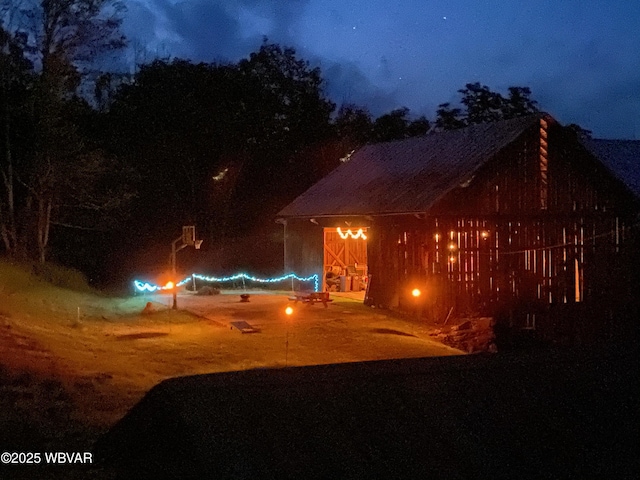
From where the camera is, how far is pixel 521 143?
1980 cm

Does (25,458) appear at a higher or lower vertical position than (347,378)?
lower

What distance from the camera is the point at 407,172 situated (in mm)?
22594

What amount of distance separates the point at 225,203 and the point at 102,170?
9.55 m

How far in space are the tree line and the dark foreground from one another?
70.1 feet

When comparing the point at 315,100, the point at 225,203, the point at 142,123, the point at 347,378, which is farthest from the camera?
the point at 315,100

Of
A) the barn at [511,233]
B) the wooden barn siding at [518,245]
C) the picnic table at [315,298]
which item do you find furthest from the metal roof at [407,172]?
the picnic table at [315,298]

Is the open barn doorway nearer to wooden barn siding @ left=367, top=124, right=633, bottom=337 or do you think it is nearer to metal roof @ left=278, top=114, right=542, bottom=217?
metal roof @ left=278, top=114, right=542, bottom=217

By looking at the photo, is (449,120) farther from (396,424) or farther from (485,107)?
(396,424)

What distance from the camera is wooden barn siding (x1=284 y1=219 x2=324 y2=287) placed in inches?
1022

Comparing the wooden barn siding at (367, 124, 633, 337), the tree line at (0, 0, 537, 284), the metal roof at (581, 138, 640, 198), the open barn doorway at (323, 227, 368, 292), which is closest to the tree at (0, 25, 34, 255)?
the tree line at (0, 0, 537, 284)

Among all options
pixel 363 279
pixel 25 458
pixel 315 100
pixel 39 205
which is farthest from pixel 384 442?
pixel 315 100

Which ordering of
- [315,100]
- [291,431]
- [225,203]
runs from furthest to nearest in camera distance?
1. [315,100]
2. [225,203]
3. [291,431]

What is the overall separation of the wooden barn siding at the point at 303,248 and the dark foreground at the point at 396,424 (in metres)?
19.9

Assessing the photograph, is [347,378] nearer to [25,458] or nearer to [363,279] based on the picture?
[25,458]
